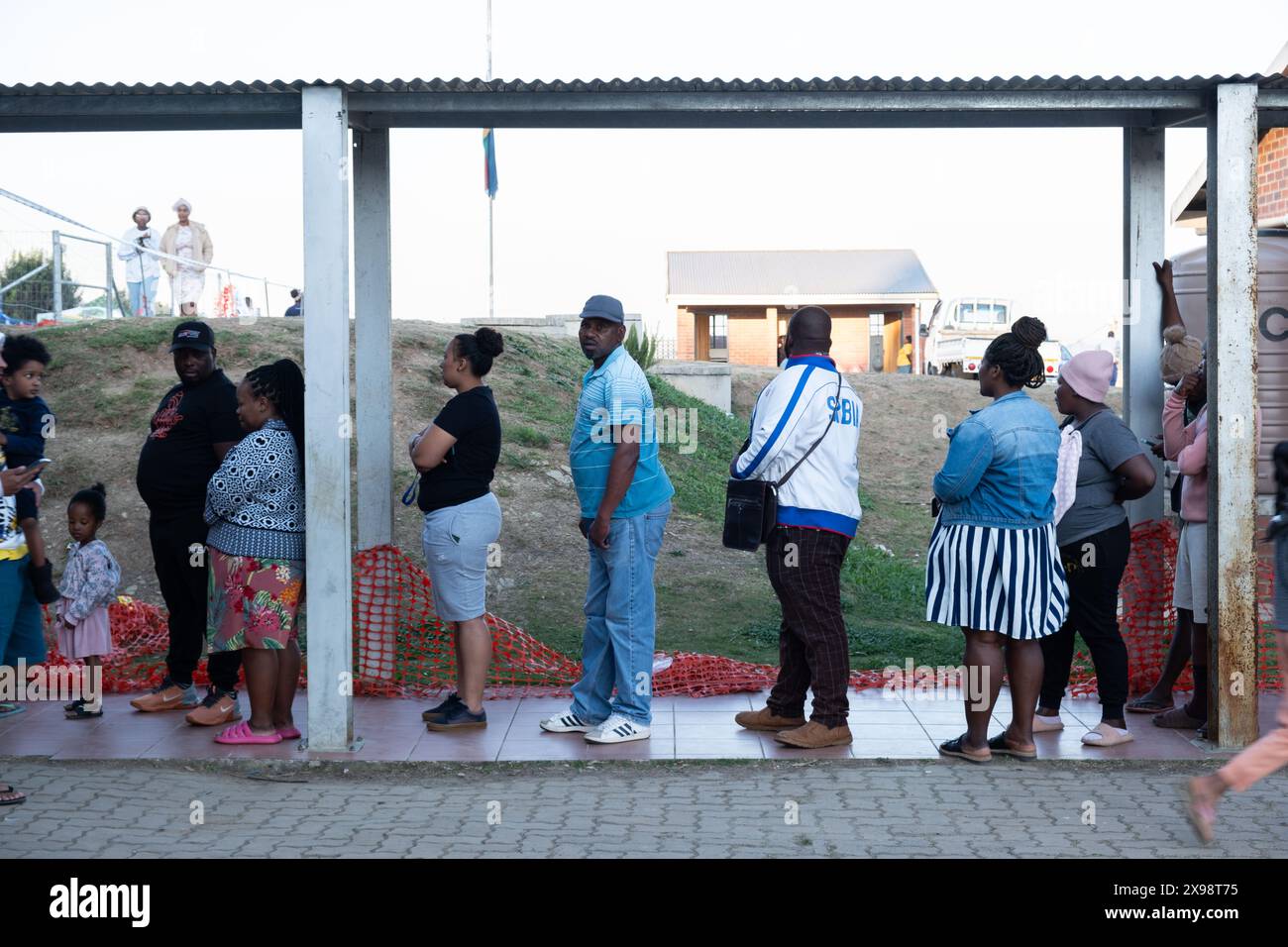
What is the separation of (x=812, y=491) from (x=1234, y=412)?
1951 millimetres

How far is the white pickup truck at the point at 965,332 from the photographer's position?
101ft

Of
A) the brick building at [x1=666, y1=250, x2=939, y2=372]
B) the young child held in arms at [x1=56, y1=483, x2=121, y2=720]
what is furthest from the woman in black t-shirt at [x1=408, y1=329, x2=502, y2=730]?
the brick building at [x1=666, y1=250, x2=939, y2=372]

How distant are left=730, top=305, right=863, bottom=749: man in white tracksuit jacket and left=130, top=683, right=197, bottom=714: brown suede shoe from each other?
10.2 ft

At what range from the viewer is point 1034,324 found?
20.3ft

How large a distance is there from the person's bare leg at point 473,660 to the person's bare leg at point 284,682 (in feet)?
2.53

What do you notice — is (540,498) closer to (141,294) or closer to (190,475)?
(141,294)

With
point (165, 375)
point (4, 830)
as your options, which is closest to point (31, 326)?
point (165, 375)

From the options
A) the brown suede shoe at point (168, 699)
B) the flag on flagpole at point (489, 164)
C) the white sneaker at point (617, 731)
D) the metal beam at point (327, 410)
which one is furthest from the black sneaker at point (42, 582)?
the flag on flagpole at point (489, 164)

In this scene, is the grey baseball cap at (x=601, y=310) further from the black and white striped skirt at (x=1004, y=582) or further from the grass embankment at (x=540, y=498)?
the grass embankment at (x=540, y=498)

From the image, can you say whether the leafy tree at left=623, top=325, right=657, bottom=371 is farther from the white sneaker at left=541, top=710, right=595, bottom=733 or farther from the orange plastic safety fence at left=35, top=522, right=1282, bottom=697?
the white sneaker at left=541, top=710, right=595, bottom=733

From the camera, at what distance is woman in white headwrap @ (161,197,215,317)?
1612 centimetres
